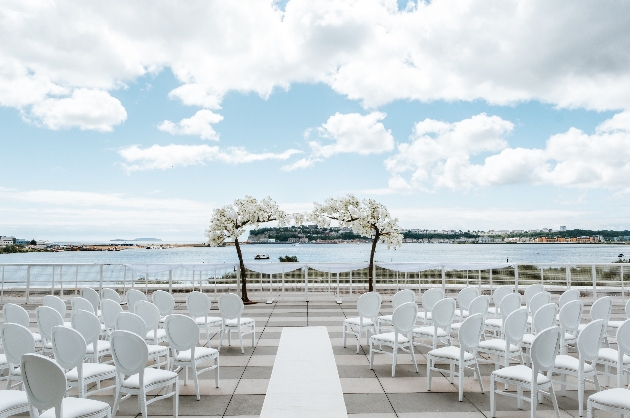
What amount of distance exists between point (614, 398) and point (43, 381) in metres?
4.47

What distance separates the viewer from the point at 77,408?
3.54 m

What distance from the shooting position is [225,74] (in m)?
15.4

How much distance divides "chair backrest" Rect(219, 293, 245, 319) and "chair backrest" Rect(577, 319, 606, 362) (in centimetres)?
456

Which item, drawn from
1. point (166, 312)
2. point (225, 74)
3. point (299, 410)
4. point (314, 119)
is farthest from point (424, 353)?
point (314, 119)

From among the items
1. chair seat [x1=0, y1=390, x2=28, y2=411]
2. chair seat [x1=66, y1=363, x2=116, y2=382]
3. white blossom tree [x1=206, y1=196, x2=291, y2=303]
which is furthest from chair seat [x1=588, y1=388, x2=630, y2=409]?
white blossom tree [x1=206, y1=196, x2=291, y2=303]

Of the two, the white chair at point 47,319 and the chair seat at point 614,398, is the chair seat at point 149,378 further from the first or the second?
the chair seat at point 614,398

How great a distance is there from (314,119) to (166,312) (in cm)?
2499

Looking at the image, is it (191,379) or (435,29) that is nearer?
(191,379)

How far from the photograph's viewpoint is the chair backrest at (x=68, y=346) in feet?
13.1

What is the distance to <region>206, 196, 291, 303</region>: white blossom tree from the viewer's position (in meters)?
12.1

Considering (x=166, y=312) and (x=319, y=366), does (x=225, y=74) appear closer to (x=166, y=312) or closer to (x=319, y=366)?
(x=166, y=312)

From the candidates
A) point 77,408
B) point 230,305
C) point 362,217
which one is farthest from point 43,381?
point 362,217

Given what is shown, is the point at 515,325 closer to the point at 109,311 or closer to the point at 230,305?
the point at 230,305

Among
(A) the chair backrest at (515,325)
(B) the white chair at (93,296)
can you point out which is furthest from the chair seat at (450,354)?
(B) the white chair at (93,296)
